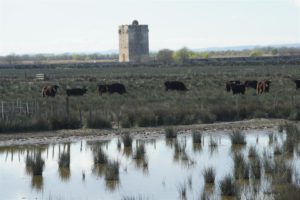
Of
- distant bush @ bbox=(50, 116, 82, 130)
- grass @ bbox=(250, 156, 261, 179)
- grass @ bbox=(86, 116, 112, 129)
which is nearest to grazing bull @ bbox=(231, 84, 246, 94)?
grass @ bbox=(86, 116, 112, 129)

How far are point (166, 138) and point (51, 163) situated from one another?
16.4 ft

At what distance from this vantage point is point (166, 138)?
20406 mm

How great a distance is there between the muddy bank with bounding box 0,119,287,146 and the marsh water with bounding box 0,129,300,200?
2.34 feet

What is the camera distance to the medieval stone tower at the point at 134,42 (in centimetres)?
15950

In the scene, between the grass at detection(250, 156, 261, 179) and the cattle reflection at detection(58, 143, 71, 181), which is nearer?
the grass at detection(250, 156, 261, 179)

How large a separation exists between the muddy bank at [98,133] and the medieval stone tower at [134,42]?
134 m

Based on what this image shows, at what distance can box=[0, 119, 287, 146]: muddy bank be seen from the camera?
66.5 ft

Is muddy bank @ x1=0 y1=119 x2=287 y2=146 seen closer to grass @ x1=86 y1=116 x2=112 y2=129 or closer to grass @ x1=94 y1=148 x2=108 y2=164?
grass @ x1=86 y1=116 x2=112 y2=129

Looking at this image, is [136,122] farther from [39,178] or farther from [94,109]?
[39,178]

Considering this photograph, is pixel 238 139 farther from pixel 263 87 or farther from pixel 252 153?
pixel 263 87

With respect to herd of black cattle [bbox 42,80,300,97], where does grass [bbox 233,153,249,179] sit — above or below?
above

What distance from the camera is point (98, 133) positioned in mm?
21547

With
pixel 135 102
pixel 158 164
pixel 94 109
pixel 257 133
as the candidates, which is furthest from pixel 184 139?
pixel 135 102

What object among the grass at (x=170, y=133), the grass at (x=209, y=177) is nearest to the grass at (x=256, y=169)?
the grass at (x=209, y=177)
